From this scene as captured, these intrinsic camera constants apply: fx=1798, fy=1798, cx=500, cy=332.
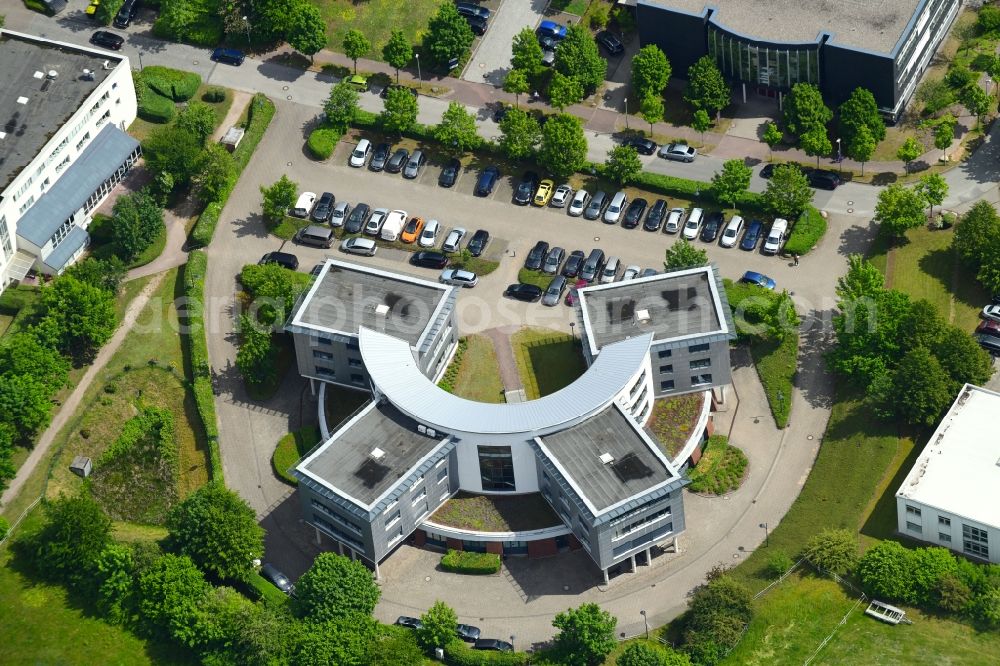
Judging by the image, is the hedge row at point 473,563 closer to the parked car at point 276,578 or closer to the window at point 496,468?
the window at point 496,468

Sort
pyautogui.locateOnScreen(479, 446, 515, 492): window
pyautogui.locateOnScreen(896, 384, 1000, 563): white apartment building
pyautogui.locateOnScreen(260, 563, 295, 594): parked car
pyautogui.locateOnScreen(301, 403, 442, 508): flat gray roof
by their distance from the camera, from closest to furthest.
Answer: pyautogui.locateOnScreen(896, 384, 1000, 563): white apartment building < pyautogui.locateOnScreen(301, 403, 442, 508): flat gray roof < pyautogui.locateOnScreen(260, 563, 295, 594): parked car < pyautogui.locateOnScreen(479, 446, 515, 492): window

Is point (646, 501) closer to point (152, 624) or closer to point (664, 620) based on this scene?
point (664, 620)

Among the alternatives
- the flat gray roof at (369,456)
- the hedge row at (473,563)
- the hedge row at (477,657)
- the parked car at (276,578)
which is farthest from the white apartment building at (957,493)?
the parked car at (276,578)

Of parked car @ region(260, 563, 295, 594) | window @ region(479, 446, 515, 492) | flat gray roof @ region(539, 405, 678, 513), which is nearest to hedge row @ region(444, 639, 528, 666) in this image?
flat gray roof @ region(539, 405, 678, 513)

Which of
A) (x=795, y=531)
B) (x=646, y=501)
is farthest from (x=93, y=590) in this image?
(x=795, y=531)

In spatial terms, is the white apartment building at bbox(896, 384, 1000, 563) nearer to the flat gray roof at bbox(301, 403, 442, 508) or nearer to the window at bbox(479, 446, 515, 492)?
the window at bbox(479, 446, 515, 492)

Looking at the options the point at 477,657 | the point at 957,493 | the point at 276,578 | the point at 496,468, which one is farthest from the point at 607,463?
the point at 276,578

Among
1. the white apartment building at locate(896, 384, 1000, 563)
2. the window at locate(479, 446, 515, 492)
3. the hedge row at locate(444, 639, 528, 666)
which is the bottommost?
the hedge row at locate(444, 639, 528, 666)
